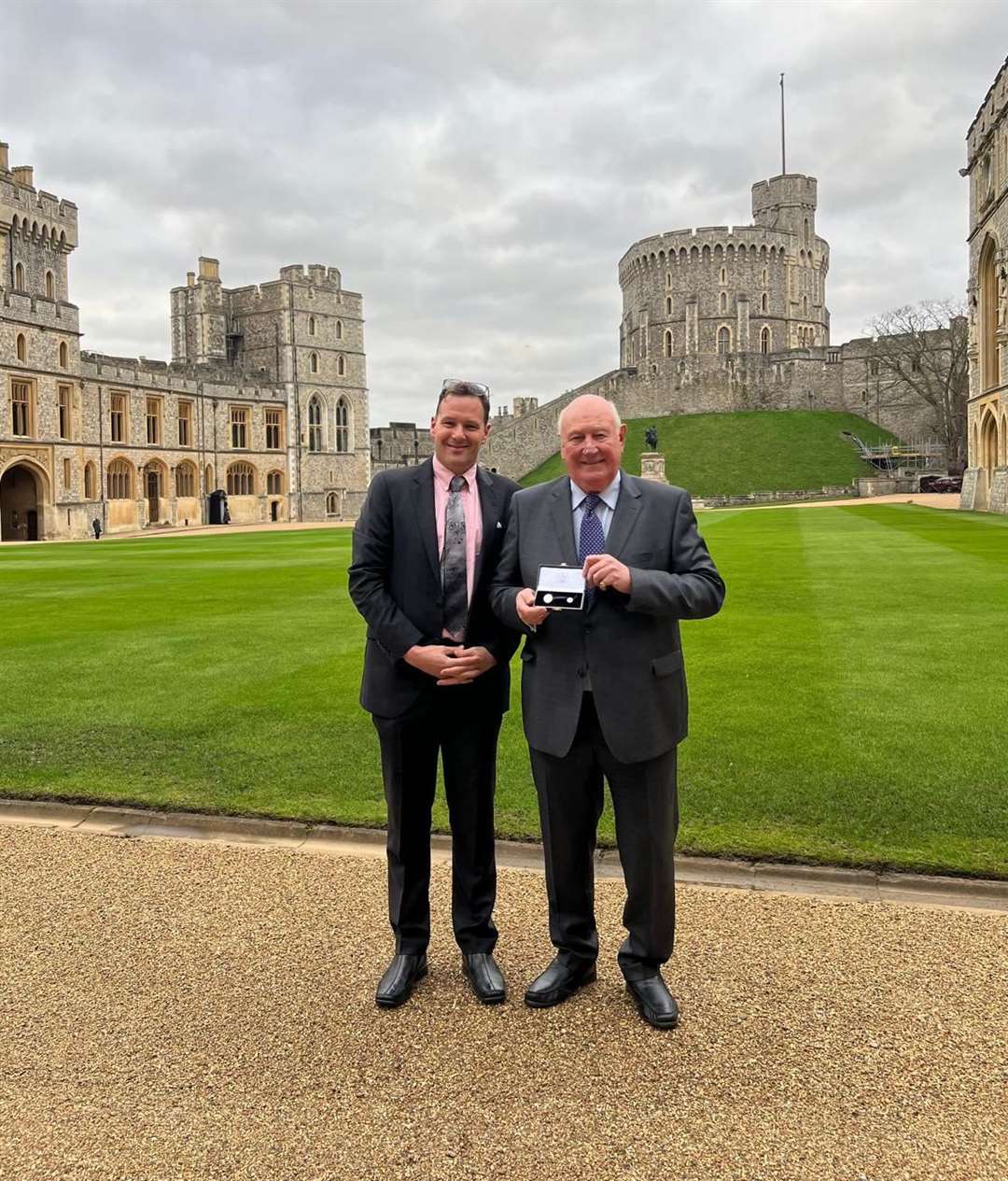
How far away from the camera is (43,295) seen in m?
44.8

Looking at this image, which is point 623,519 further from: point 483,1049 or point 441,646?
point 483,1049

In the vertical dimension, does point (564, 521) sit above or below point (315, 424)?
below

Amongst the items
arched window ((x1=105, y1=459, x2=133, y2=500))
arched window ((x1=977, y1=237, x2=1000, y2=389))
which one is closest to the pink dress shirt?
arched window ((x1=977, y1=237, x2=1000, y2=389))

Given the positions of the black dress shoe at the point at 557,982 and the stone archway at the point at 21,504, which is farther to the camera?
the stone archway at the point at 21,504

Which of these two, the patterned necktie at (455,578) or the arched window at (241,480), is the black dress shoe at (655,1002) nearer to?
the patterned necktie at (455,578)

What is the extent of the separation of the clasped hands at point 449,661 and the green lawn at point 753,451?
157ft

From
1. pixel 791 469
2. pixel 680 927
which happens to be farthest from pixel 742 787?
pixel 791 469

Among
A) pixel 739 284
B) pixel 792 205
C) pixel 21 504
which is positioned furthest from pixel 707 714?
pixel 792 205

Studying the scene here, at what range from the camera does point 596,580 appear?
9.95 feet

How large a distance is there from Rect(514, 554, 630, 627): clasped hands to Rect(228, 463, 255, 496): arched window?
53664 millimetres

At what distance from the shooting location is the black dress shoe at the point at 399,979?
10.8 ft

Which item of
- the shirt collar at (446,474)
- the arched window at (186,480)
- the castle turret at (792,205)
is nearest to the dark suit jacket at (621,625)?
the shirt collar at (446,474)

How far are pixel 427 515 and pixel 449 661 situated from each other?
23.0 inches

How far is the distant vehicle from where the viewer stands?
48438 millimetres
